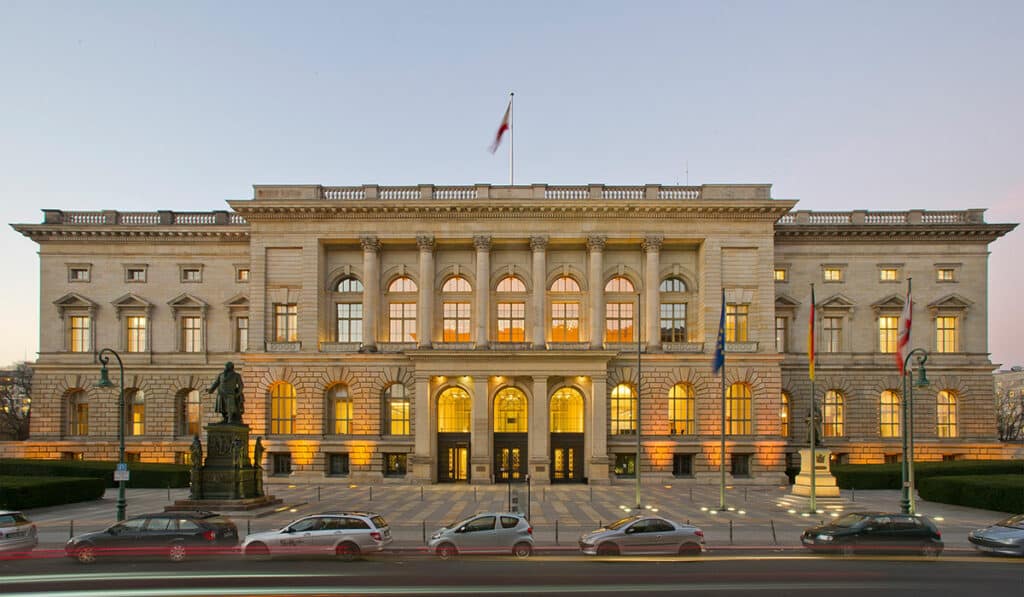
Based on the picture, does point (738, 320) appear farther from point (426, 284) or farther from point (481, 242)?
point (426, 284)

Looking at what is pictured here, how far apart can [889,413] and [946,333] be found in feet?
26.0

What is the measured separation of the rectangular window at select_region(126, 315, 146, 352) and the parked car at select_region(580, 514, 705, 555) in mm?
49412

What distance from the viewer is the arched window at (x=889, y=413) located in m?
61.3

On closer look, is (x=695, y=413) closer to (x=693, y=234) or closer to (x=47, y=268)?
(x=693, y=234)

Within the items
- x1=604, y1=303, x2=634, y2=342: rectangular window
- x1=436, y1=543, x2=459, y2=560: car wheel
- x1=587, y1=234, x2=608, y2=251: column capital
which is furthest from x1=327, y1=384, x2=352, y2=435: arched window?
x1=436, y1=543, x2=459, y2=560: car wheel

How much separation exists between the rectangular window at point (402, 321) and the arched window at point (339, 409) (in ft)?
17.4

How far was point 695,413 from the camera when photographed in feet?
186

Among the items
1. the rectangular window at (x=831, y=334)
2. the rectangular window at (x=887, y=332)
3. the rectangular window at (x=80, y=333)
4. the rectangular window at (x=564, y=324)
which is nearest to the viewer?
the rectangular window at (x=564, y=324)

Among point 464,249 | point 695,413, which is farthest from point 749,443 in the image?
point 464,249

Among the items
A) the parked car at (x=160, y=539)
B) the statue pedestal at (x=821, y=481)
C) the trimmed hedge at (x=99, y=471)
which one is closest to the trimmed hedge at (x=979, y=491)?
the statue pedestal at (x=821, y=481)

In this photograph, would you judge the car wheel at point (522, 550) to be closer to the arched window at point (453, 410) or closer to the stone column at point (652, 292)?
the arched window at point (453, 410)

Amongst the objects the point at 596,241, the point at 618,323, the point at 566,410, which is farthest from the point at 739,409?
the point at 596,241

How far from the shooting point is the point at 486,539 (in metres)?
25.9

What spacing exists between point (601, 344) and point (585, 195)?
439 inches
